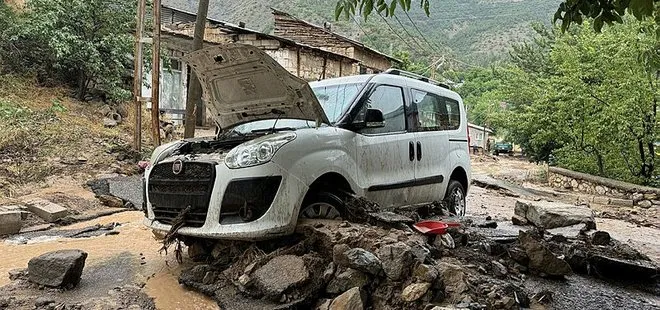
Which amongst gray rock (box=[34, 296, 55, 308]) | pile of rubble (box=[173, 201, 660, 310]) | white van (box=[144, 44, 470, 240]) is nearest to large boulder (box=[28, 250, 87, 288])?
gray rock (box=[34, 296, 55, 308])

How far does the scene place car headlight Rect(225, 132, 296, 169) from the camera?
12.5 ft

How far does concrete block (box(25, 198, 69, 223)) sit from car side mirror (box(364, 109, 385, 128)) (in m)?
4.94

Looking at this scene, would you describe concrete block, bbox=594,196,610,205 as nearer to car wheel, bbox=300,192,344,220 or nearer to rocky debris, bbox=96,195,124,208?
car wheel, bbox=300,192,344,220

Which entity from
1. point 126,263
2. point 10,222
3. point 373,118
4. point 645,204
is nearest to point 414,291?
point 373,118

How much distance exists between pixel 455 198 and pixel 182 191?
12.8ft

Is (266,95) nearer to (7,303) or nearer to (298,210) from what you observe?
(298,210)

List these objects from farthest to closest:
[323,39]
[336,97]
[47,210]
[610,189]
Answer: [323,39] → [610,189] → [47,210] → [336,97]

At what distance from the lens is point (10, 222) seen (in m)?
6.04

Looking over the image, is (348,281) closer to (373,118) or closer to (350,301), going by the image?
(350,301)

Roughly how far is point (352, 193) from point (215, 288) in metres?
1.53

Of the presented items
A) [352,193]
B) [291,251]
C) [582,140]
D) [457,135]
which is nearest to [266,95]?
[352,193]

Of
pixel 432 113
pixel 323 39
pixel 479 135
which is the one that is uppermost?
pixel 323 39

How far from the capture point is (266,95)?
15.1ft

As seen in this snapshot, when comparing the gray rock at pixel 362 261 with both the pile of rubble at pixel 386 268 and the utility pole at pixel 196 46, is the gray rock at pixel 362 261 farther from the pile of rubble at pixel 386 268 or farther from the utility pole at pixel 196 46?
the utility pole at pixel 196 46
